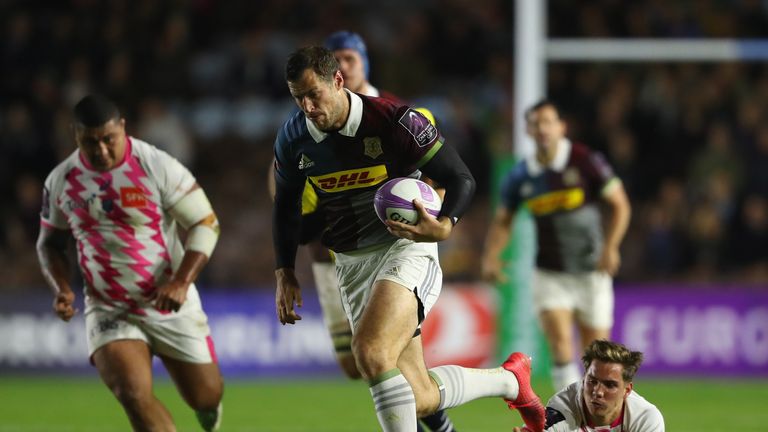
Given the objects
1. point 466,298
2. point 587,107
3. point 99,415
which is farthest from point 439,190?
point 587,107

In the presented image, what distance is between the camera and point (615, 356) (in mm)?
5781

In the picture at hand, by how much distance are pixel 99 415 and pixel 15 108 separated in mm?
6299

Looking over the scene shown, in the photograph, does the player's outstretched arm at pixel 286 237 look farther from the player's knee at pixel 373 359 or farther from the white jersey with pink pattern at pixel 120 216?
the player's knee at pixel 373 359

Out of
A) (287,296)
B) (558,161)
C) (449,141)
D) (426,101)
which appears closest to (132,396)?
(287,296)

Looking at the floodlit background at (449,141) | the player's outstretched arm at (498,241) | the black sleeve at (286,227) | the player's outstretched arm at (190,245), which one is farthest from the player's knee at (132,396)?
the floodlit background at (449,141)

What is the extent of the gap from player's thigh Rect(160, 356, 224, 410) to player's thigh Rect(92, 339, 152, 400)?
0.97 ft

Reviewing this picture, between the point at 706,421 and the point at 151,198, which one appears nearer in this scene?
the point at 151,198

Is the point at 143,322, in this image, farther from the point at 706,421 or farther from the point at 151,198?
the point at 706,421

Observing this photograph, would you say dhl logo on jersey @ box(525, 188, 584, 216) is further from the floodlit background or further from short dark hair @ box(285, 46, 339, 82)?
short dark hair @ box(285, 46, 339, 82)

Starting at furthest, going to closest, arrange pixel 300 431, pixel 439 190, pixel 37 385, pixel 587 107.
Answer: pixel 587 107 < pixel 37 385 < pixel 300 431 < pixel 439 190

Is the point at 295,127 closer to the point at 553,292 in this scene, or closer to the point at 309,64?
the point at 309,64

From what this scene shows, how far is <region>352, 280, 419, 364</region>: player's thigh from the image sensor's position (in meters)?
5.54

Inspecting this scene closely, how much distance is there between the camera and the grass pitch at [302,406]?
9359 mm

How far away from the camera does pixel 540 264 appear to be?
9.73 m
